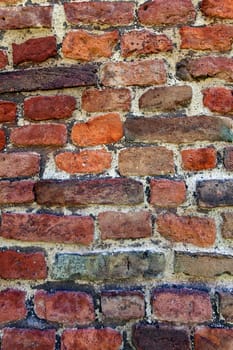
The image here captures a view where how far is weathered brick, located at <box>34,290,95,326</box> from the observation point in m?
1.18

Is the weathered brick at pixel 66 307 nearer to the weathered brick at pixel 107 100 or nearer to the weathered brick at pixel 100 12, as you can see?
the weathered brick at pixel 107 100

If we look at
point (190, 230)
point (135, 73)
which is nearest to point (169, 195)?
point (190, 230)

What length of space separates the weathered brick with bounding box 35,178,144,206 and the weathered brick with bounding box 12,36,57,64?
0.32 metres

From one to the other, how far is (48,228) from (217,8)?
69 centimetres

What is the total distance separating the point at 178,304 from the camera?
117 cm

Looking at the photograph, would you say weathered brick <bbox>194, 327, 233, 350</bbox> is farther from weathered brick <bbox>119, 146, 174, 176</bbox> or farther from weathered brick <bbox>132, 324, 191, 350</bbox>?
weathered brick <bbox>119, 146, 174, 176</bbox>

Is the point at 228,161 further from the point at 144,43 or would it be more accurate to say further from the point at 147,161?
the point at 144,43

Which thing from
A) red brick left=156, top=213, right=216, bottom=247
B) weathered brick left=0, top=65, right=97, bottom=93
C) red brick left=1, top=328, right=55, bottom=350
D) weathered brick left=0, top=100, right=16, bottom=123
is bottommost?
red brick left=1, top=328, right=55, bottom=350

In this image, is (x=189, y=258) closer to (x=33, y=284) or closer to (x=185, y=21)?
(x=33, y=284)

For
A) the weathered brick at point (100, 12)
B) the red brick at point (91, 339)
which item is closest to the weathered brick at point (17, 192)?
the red brick at point (91, 339)

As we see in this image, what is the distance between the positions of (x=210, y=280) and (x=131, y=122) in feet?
1.39

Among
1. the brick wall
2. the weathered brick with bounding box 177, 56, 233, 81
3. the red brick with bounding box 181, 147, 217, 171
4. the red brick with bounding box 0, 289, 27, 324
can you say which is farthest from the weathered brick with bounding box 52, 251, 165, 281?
the weathered brick with bounding box 177, 56, 233, 81

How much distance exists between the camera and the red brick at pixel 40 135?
1.26 m

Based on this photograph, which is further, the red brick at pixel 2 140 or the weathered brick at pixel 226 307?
the red brick at pixel 2 140
